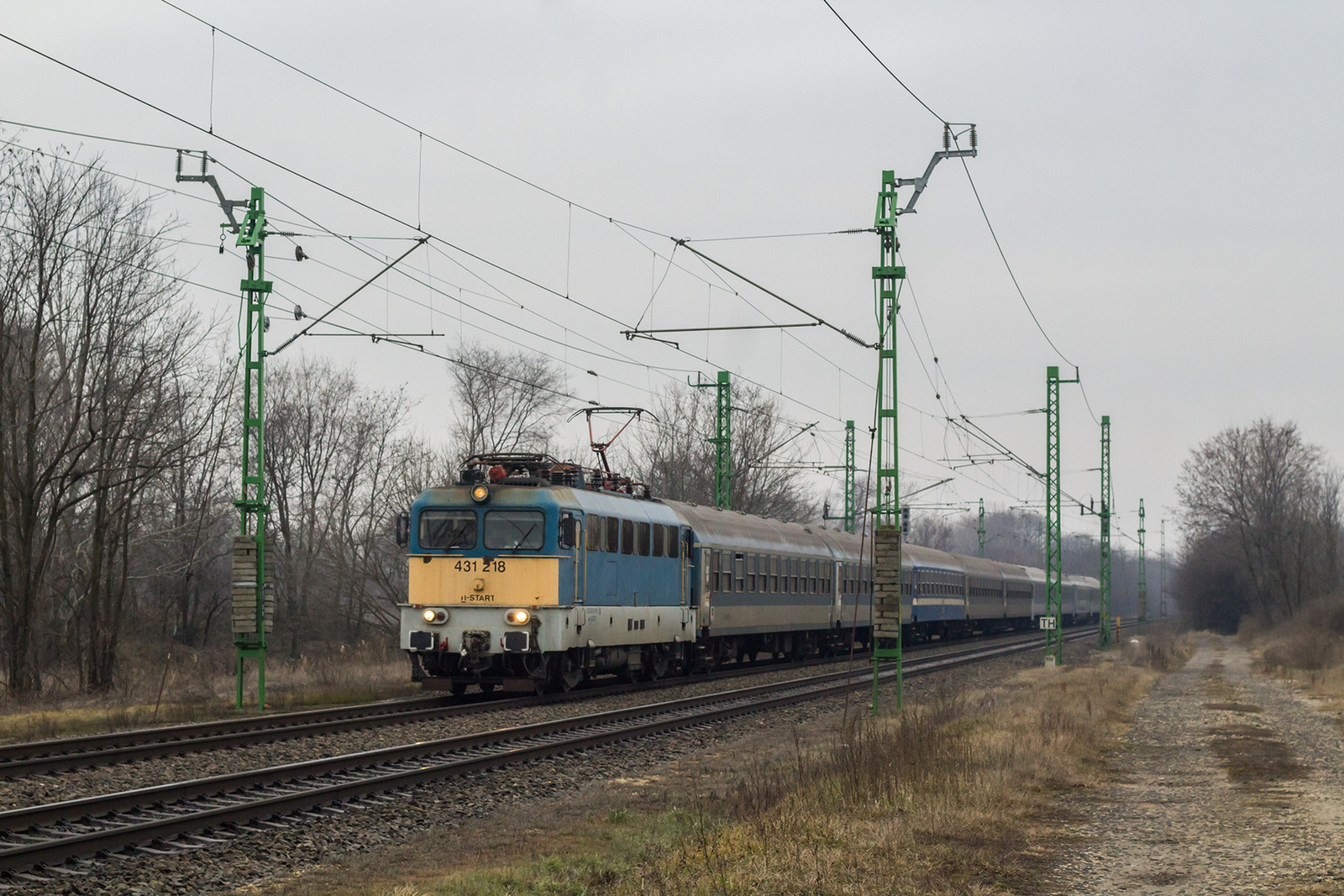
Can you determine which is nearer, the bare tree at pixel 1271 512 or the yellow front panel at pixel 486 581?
the yellow front panel at pixel 486 581

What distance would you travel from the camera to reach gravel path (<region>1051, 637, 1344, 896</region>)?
895 centimetres

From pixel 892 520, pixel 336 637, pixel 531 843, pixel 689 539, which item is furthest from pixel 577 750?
pixel 336 637

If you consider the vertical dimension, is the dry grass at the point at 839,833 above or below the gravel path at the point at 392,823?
above

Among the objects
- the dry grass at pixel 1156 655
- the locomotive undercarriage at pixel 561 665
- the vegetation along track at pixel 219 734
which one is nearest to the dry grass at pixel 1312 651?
the dry grass at pixel 1156 655

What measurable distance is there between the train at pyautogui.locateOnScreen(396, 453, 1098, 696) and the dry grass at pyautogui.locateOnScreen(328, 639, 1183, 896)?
2.91 metres

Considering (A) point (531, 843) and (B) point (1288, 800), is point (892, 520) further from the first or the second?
(A) point (531, 843)

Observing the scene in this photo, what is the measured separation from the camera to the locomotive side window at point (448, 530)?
21.4 metres

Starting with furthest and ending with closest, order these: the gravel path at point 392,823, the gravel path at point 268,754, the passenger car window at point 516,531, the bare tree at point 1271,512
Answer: the bare tree at point 1271,512 < the passenger car window at point 516,531 < the gravel path at point 268,754 < the gravel path at point 392,823

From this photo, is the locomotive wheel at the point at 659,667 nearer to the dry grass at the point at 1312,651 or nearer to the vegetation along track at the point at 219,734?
the vegetation along track at the point at 219,734

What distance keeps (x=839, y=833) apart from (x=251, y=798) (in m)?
4.99

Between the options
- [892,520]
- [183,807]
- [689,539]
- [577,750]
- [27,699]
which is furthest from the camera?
[689,539]

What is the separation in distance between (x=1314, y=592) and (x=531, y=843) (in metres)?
66.4

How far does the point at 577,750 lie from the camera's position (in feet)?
52.5

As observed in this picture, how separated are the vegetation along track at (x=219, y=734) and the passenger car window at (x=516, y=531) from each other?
239 centimetres
